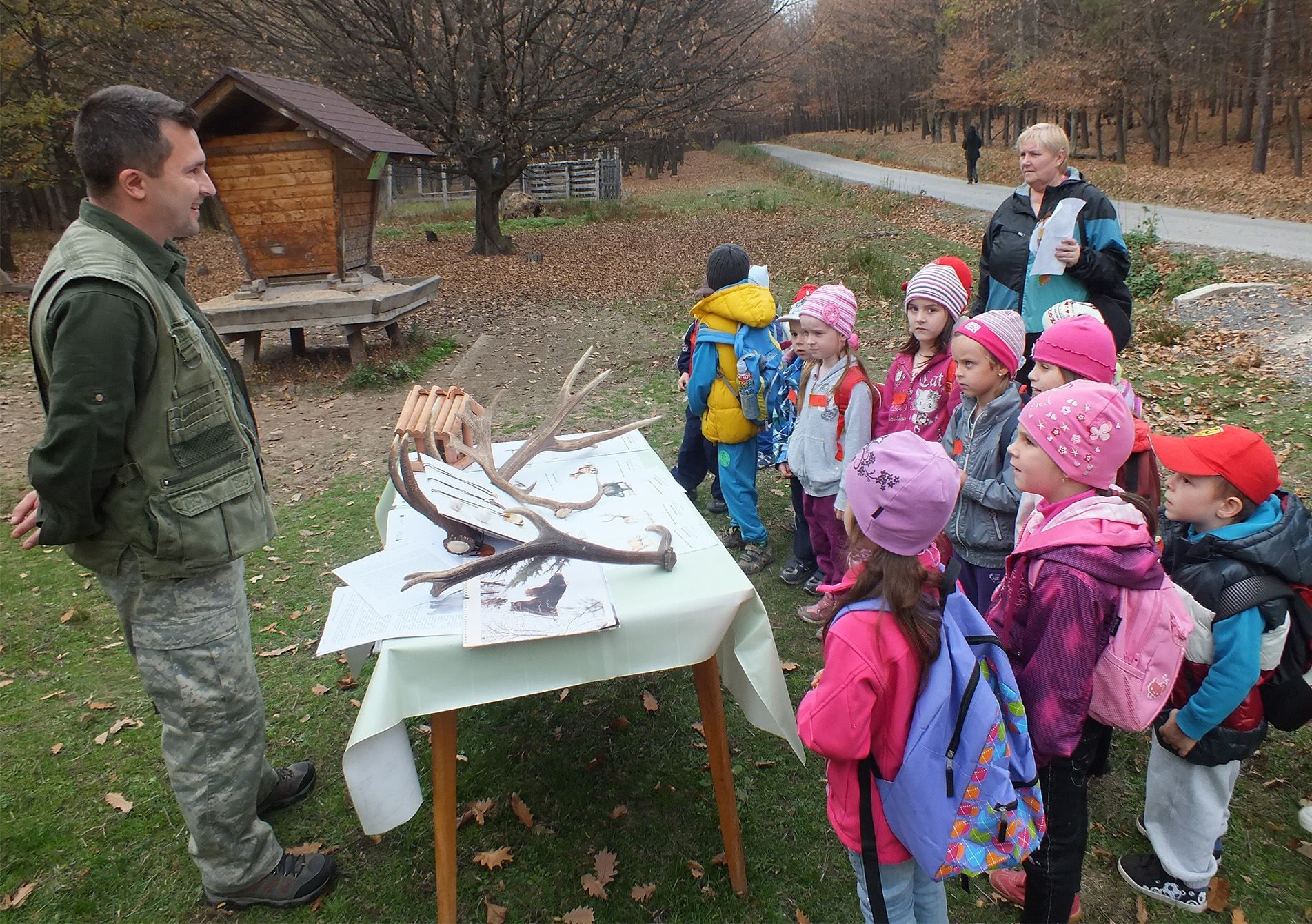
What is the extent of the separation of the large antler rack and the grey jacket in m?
1.27

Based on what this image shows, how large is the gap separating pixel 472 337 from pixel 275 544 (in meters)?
6.07

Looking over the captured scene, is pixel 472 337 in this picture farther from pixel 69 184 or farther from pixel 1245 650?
pixel 69 184

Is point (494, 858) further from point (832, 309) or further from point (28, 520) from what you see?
point (832, 309)

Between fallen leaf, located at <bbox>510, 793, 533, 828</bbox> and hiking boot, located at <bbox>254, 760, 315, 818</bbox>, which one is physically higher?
hiking boot, located at <bbox>254, 760, 315, 818</bbox>

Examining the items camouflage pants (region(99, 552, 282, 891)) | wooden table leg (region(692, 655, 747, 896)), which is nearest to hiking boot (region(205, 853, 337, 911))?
camouflage pants (region(99, 552, 282, 891))

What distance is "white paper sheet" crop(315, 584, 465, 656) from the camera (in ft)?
7.01

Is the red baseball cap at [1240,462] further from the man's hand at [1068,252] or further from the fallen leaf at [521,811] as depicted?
the fallen leaf at [521,811]

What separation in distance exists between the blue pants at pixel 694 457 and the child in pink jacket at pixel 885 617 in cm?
318

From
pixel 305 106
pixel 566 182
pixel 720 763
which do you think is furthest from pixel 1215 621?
pixel 566 182

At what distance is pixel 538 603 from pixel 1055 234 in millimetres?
3200

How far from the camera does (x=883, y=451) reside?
A: 1876 mm

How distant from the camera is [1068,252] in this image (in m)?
3.86

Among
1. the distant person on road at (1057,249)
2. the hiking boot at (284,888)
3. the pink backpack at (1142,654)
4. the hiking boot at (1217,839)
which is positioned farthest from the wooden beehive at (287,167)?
the hiking boot at (1217,839)

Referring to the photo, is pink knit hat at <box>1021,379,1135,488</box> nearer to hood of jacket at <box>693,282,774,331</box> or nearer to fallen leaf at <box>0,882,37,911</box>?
hood of jacket at <box>693,282,774,331</box>
